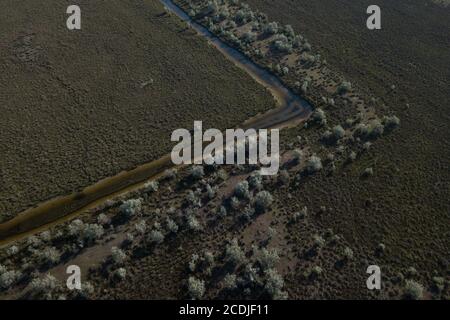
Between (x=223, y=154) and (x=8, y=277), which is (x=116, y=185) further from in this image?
(x=8, y=277)

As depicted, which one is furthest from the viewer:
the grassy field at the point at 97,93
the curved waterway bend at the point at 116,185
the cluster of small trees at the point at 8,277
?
the grassy field at the point at 97,93

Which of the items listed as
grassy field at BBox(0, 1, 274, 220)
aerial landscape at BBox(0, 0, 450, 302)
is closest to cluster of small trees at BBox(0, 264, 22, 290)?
aerial landscape at BBox(0, 0, 450, 302)

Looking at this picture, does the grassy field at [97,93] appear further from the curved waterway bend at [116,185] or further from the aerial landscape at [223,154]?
the curved waterway bend at [116,185]

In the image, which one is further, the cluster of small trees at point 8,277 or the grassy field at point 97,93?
the grassy field at point 97,93

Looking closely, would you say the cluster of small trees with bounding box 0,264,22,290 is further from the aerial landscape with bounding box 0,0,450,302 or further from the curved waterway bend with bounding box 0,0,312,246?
the curved waterway bend with bounding box 0,0,312,246

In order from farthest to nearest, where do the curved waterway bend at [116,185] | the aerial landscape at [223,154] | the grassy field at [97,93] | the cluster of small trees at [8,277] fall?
the grassy field at [97,93] → the curved waterway bend at [116,185] → the aerial landscape at [223,154] → the cluster of small trees at [8,277]

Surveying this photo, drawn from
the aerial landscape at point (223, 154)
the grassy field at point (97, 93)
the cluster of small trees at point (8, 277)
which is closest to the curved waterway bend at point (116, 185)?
the aerial landscape at point (223, 154)

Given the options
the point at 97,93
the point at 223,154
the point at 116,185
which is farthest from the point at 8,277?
the point at 97,93
